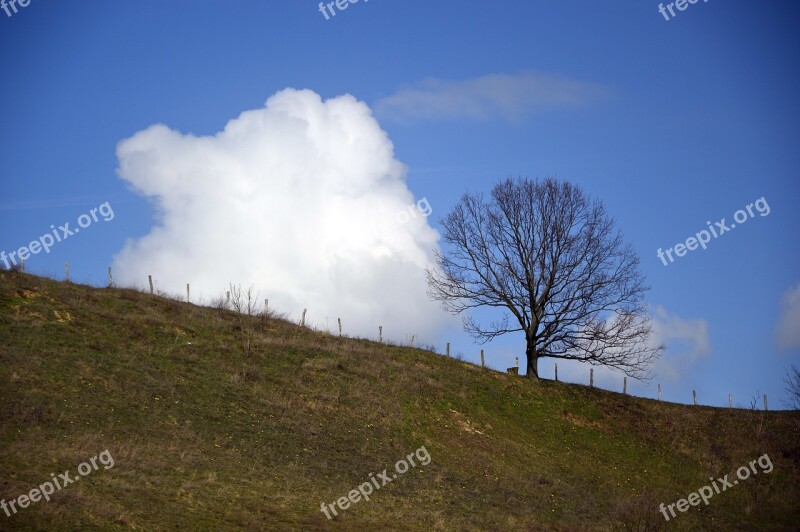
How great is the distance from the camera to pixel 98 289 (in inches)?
1948

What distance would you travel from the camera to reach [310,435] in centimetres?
3456

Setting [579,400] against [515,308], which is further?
[515,308]

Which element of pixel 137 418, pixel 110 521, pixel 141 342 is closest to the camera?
pixel 110 521

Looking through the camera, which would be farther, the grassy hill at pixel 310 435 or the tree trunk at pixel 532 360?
the tree trunk at pixel 532 360

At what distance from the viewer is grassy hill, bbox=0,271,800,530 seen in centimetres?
2502

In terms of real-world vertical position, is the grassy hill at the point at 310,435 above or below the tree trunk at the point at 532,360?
below

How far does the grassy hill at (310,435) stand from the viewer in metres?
25.0

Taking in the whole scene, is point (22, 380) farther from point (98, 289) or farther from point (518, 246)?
point (518, 246)

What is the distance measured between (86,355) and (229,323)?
538 inches

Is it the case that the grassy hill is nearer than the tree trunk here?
Yes

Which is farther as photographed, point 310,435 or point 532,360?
point 532,360

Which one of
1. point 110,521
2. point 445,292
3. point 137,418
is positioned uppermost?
point 445,292

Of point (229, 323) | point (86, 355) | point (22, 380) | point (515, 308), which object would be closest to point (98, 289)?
point (229, 323)

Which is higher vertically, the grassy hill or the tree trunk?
the tree trunk
